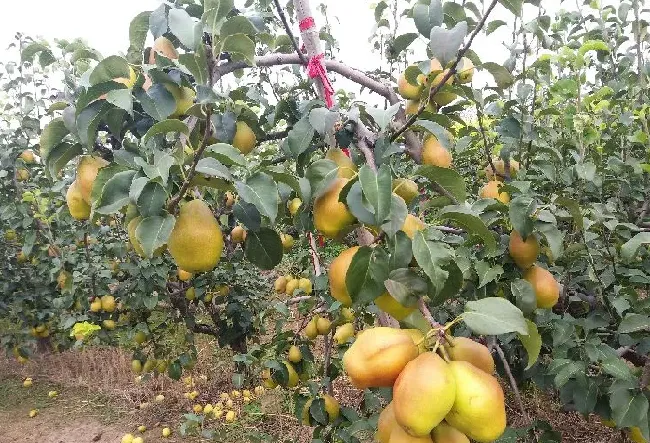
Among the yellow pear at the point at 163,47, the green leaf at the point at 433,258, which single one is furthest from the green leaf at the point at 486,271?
the yellow pear at the point at 163,47

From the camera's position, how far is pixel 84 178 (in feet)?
3.08

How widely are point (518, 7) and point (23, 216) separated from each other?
11.2 feet

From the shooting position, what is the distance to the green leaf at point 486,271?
1.05m

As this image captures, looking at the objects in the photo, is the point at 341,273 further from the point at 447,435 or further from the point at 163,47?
the point at 163,47

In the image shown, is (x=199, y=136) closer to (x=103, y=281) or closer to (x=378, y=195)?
(x=378, y=195)

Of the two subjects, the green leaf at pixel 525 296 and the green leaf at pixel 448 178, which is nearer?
the green leaf at pixel 448 178

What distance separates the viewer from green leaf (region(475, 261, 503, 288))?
3.43 feet

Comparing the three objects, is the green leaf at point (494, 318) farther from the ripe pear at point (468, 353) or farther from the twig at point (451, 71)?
the twig at point (451, 71)

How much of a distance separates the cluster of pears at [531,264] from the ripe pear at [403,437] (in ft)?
1.71

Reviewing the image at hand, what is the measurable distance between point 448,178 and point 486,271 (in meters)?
0.38

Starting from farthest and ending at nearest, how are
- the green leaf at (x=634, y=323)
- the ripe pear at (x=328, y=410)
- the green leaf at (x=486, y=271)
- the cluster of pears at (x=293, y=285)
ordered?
1. the cluster of pears at (x=293, y=285)
2. the ripe pear at (x=328, y=410)
3. the green leaf at (x=634, y=323)
4. the green leaf at (x=486, y=271)

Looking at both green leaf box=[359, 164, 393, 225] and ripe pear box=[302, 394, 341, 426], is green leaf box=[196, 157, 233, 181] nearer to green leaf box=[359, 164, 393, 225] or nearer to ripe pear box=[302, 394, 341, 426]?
green leaf box=[359, 164, 393, 225]

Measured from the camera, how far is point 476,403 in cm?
62

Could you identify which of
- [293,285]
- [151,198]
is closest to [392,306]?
[151,198]
